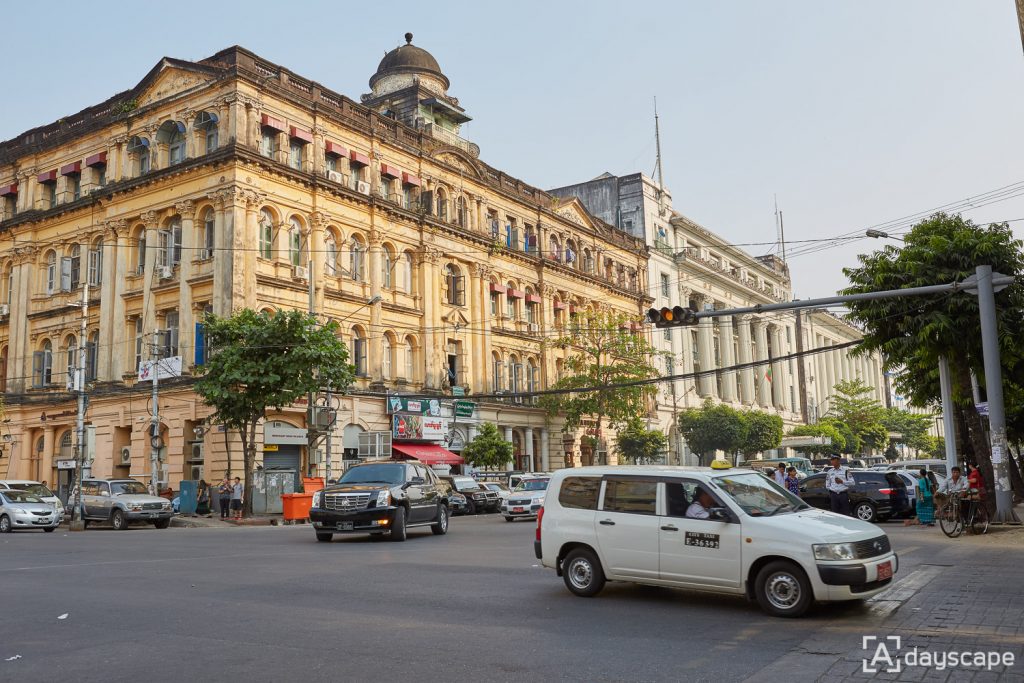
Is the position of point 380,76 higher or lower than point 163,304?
higher

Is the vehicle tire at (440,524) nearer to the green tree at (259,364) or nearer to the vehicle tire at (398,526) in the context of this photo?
the vehicle tire at (398,526)

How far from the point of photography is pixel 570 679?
695cm

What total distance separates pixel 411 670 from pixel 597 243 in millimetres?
55690

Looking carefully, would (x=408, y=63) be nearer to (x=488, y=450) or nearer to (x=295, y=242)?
(x=295, y=242)

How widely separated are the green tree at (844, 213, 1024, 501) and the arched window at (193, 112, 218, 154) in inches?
1047

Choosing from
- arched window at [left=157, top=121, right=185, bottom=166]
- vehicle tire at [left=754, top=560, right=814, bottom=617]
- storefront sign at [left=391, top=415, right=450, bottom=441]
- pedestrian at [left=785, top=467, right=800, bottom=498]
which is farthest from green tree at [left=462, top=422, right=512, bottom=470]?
vehicle tire at [left=754, top=560, right=814, bottom=617]

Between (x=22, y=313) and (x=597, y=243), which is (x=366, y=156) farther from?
(x=597, y=243)

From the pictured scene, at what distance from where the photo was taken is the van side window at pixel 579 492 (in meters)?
11.2

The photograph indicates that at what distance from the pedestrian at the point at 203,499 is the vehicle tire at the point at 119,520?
15.2 ft

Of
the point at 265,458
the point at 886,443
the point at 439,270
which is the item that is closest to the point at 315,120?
the point at 439,270

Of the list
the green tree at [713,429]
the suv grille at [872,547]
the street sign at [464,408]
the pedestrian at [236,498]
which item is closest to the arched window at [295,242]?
the pedestrian at [236,498]

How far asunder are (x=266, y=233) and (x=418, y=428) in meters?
11.9

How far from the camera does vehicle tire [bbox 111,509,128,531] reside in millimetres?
29344

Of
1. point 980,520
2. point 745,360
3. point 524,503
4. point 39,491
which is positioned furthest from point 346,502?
point 745,360
